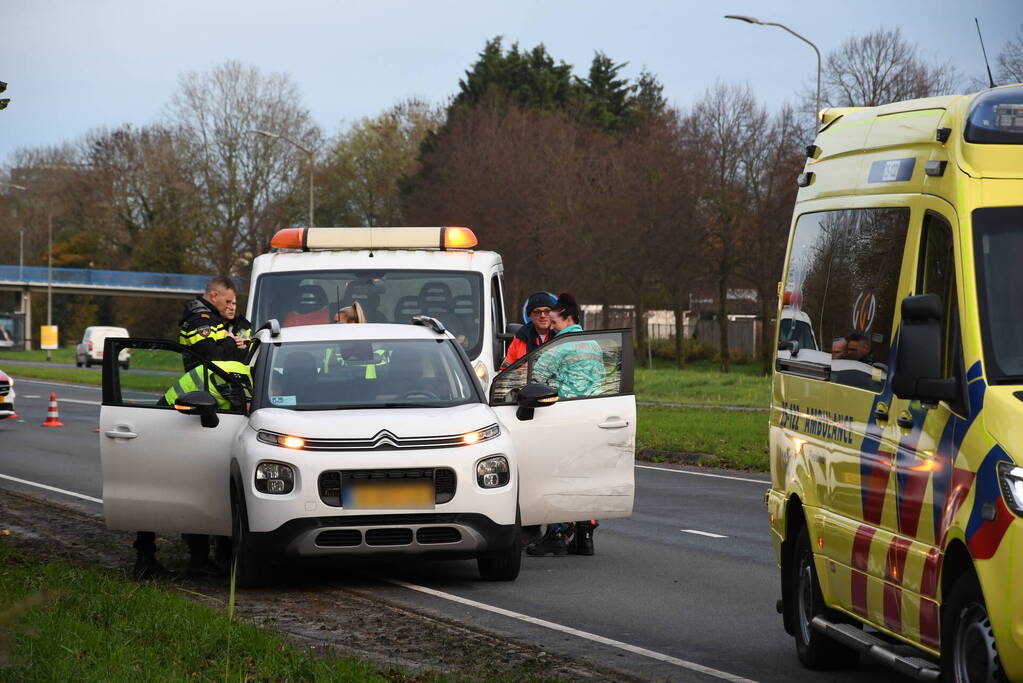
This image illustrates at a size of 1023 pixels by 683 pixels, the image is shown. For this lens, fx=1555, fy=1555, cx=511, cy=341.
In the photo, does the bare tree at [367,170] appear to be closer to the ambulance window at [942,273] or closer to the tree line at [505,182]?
the tree line at [505,182]

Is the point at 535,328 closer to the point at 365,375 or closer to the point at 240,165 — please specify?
the point at 365,375

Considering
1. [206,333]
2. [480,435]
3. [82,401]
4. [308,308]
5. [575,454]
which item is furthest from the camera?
[82,401]

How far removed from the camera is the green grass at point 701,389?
36.8m

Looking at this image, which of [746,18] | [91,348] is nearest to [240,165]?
[91,348]

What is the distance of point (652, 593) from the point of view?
1016 centimetres

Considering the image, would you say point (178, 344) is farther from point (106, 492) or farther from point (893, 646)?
point (893, 646)

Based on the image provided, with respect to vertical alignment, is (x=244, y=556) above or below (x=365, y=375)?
below

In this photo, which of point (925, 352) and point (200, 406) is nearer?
point (925, 352)

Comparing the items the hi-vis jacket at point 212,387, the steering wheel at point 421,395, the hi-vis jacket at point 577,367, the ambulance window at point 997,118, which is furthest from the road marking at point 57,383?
the ambulance window at point 997,118

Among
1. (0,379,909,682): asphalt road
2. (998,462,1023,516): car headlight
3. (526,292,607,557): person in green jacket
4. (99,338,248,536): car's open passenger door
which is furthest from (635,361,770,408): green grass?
(998,462,1023,516): car headlight

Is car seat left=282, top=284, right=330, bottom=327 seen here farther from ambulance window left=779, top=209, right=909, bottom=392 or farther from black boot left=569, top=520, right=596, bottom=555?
ambulance window left=779, top=209, right=909, bottom=392

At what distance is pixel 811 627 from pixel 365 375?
427cm

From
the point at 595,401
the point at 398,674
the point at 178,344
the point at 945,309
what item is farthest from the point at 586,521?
the point at 945,309

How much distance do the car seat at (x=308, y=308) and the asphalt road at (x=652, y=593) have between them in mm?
2831
